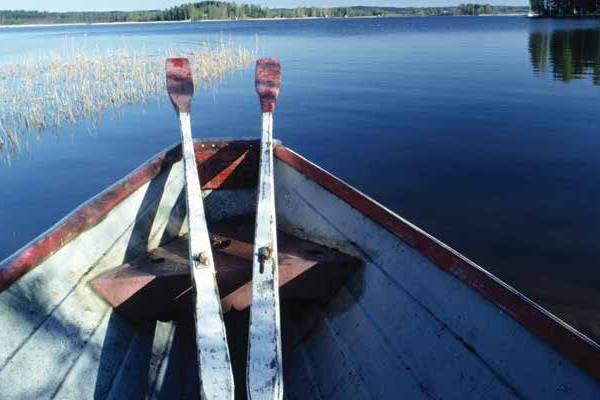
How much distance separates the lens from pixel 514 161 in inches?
423

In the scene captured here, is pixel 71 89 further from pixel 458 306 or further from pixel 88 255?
pixel 458 306

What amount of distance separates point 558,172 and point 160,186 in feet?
27.7

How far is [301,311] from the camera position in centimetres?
383

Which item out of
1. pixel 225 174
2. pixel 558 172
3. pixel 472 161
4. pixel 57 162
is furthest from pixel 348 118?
pixel 225 174

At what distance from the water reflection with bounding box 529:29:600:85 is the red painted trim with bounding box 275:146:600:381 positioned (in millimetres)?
19518

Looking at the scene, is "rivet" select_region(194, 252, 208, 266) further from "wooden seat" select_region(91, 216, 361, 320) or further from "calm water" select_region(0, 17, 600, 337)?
"calm water" select_region(0, 17, 600, 337)

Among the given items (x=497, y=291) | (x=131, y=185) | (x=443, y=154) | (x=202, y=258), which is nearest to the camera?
(x=497, y=291)

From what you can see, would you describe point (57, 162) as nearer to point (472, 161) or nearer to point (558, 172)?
point (472, 161)

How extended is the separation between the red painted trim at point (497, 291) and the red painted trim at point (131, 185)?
1.71m

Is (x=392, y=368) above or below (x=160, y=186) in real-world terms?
below

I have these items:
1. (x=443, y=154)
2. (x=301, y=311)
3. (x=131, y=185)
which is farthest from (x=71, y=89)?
(x=301, y=311)

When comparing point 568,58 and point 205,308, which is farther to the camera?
point 568,58

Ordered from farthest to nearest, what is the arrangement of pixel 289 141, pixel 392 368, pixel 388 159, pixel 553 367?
pixel 289 141 < pixel 388 159 < pixel 392 368 < pixel 553 367

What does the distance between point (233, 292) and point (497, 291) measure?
6.52 ft
